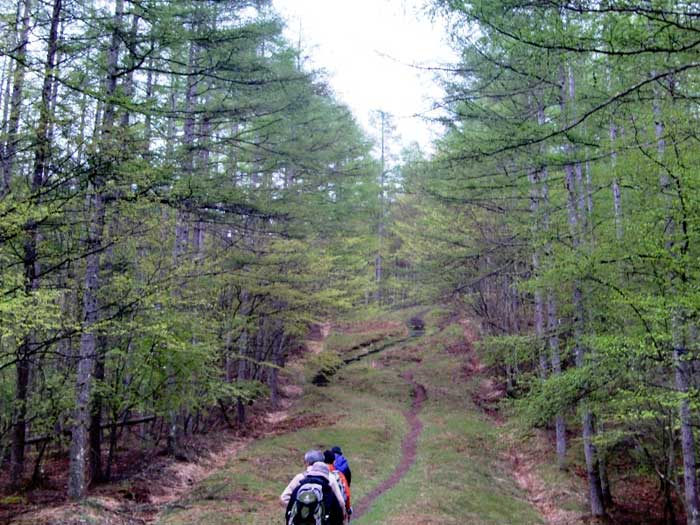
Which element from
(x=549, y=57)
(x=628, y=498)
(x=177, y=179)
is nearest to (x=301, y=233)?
(x=177, y=179)

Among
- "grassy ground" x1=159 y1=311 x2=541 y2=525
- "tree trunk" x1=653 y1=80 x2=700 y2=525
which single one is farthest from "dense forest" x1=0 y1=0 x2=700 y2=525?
"grassy ground" x1=159 y1=311 x2=541 y2=525

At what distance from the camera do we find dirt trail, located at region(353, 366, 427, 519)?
11.9 meters

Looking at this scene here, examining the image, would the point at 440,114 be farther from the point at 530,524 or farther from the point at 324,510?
the point at 324,510

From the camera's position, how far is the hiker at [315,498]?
6.04 metres

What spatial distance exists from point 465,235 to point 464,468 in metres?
7.14

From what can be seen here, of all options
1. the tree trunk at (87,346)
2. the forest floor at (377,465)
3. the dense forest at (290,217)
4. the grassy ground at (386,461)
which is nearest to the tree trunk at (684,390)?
the dense forest at (290,217)

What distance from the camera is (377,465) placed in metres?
15.6

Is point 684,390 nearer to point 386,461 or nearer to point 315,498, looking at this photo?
point 315,498

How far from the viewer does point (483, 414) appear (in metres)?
23.2

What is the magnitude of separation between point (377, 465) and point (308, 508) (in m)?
10.1

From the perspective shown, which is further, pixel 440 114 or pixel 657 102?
pixel 440 114

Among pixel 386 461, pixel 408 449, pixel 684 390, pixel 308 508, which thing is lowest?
pixel 408 449

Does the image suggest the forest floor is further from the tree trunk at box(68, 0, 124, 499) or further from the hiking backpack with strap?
the hiking backpack with strap

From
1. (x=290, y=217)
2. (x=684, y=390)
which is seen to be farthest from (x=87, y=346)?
(x=684, y=390)
